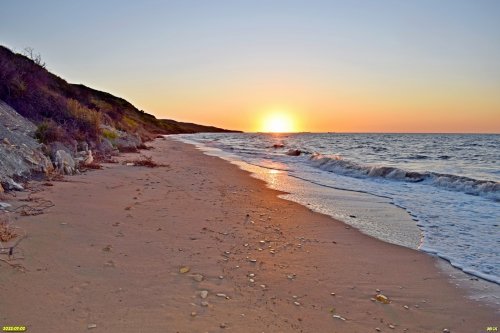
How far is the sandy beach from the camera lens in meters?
3.06

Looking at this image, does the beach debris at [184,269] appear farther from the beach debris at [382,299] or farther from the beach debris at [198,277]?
the beach debris at [382,299]

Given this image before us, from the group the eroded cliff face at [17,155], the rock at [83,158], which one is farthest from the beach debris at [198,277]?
the rock at [83,158]

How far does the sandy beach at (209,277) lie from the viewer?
10.0ft

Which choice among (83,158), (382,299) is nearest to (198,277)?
(382,299)

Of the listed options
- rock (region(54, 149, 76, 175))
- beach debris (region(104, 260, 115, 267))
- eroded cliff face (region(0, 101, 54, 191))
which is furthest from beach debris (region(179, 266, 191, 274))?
rock (region(54, 149, 76, 175))

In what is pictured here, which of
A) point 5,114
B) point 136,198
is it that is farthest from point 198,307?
point 5,114

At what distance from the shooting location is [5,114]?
10336mm

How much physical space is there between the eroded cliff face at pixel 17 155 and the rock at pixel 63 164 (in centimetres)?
31

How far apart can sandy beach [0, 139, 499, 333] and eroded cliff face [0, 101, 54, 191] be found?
69 centimetres

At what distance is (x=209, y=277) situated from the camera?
12.9 ft

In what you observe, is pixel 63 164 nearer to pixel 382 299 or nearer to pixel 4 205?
pixel 4 205

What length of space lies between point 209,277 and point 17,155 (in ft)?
20.0

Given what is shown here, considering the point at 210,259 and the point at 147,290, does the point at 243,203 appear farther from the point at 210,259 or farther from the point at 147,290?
the point at 147,290

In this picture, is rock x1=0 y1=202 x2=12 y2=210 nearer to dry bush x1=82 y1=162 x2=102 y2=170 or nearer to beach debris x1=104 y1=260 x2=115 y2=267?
beach debris x1=104 y1=260 x2=115 y2=267
